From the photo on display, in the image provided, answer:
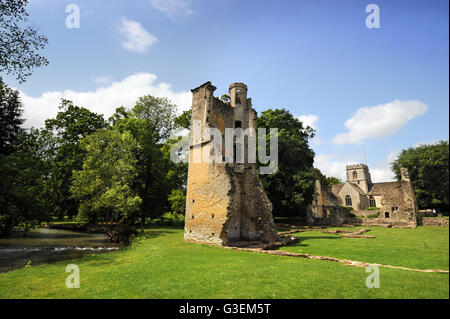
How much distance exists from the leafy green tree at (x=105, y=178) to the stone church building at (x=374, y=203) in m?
26.2

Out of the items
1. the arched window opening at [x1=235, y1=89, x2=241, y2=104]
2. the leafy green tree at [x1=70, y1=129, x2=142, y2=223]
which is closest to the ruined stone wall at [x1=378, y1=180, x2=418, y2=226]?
the arched window opening at [x1=235, y1=89, x2=241, y2=104]

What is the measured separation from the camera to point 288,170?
29656mm

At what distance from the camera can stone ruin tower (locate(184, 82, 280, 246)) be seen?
15781 mm

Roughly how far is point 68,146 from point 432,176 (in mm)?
54568

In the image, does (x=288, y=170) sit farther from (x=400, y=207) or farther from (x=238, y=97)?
(x=400, y=207)

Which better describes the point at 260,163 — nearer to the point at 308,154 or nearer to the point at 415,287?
the point at 308,154

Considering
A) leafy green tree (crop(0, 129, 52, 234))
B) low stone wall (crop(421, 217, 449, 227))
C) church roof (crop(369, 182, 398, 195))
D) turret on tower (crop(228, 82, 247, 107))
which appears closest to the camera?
leafy green tree (crop(0, 129, 52, 234))

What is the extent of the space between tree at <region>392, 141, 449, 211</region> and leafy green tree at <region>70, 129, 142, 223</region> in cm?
4527

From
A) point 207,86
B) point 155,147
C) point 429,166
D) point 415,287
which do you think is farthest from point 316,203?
point 415,287

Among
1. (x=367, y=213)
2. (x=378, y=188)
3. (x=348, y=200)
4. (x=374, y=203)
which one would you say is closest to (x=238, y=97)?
(x=367, y=213)

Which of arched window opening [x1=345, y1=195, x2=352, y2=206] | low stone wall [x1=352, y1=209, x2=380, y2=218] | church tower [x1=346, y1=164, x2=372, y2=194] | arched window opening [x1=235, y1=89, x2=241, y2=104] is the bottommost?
low stone wall [x1=352, y1=209, x2=380, y2=218]

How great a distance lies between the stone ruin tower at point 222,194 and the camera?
15.8 metres

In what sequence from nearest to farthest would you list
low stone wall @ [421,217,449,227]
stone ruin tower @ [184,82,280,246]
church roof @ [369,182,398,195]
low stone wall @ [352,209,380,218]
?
stone ruin tower @ [184,82,280,246] < low stone wall @ [421,217,449,227] < low stone wall @ [352,209,380,218] < church roof @ [369,182,398,195]

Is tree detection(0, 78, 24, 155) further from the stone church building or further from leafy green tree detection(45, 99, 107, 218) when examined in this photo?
the stone church building
